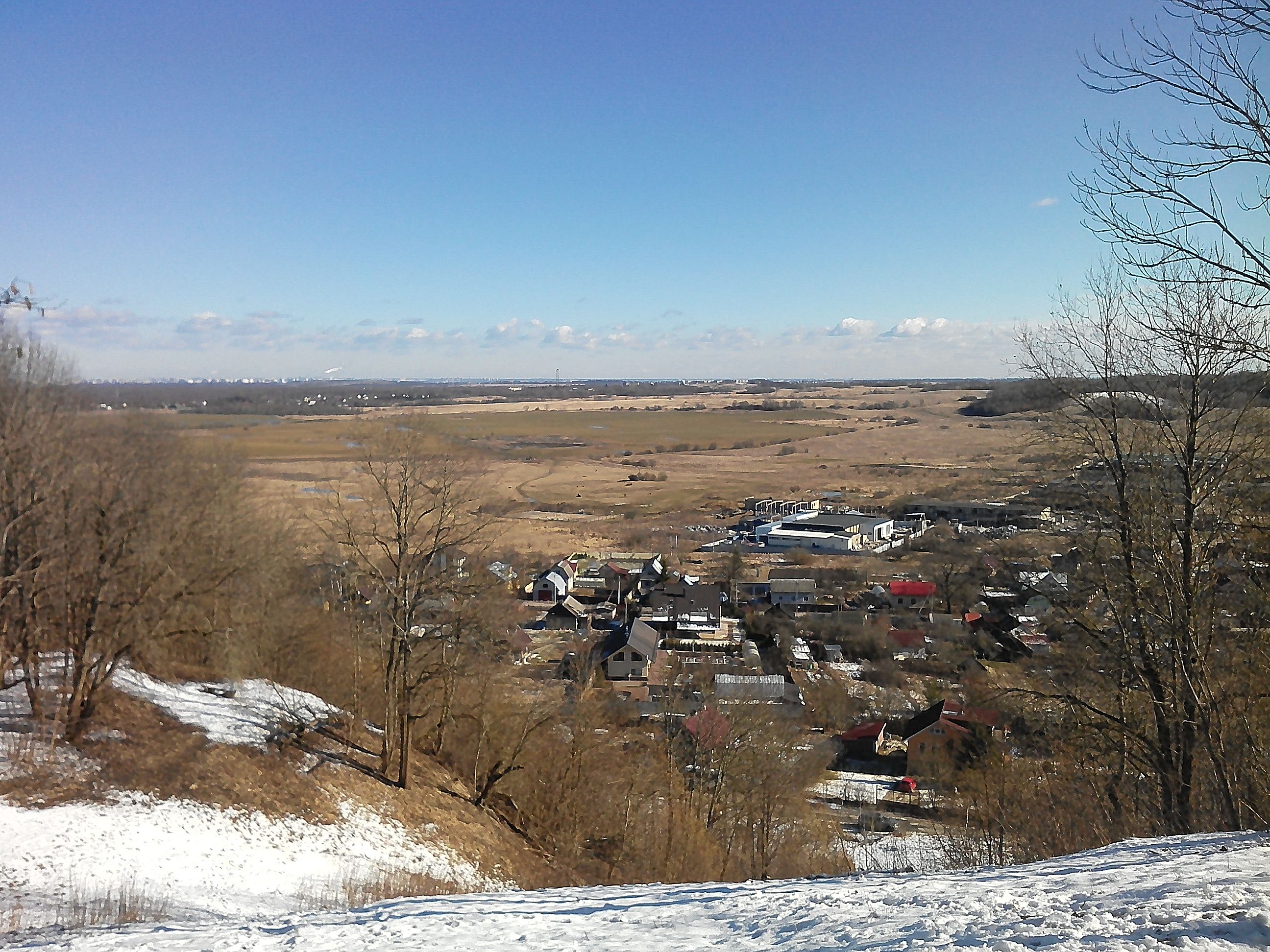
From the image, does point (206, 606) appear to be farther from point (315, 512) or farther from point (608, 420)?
point (608, 420)

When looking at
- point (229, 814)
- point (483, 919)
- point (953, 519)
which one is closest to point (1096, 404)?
point (483, 919)

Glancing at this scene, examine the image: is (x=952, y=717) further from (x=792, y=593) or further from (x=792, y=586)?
(x=792, y=586)

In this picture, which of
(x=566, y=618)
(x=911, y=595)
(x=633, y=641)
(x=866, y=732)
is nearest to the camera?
(x=866, y=732)

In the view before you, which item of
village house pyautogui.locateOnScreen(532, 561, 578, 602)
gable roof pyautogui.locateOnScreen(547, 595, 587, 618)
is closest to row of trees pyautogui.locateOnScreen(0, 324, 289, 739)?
gable roof pyautogui.locateOnScreen(547, 595, 587, 618)

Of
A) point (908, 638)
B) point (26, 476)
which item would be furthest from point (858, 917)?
point (908, 638)

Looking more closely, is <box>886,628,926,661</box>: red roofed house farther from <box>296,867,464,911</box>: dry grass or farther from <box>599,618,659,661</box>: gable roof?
<box>296,867,464,911</box>: dry grass

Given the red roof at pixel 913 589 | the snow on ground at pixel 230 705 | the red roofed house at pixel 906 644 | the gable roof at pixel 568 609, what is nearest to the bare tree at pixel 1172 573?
the snow on ground at pixel 230 705

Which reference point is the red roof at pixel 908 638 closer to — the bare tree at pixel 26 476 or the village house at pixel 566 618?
the village house at pixel 566 618
